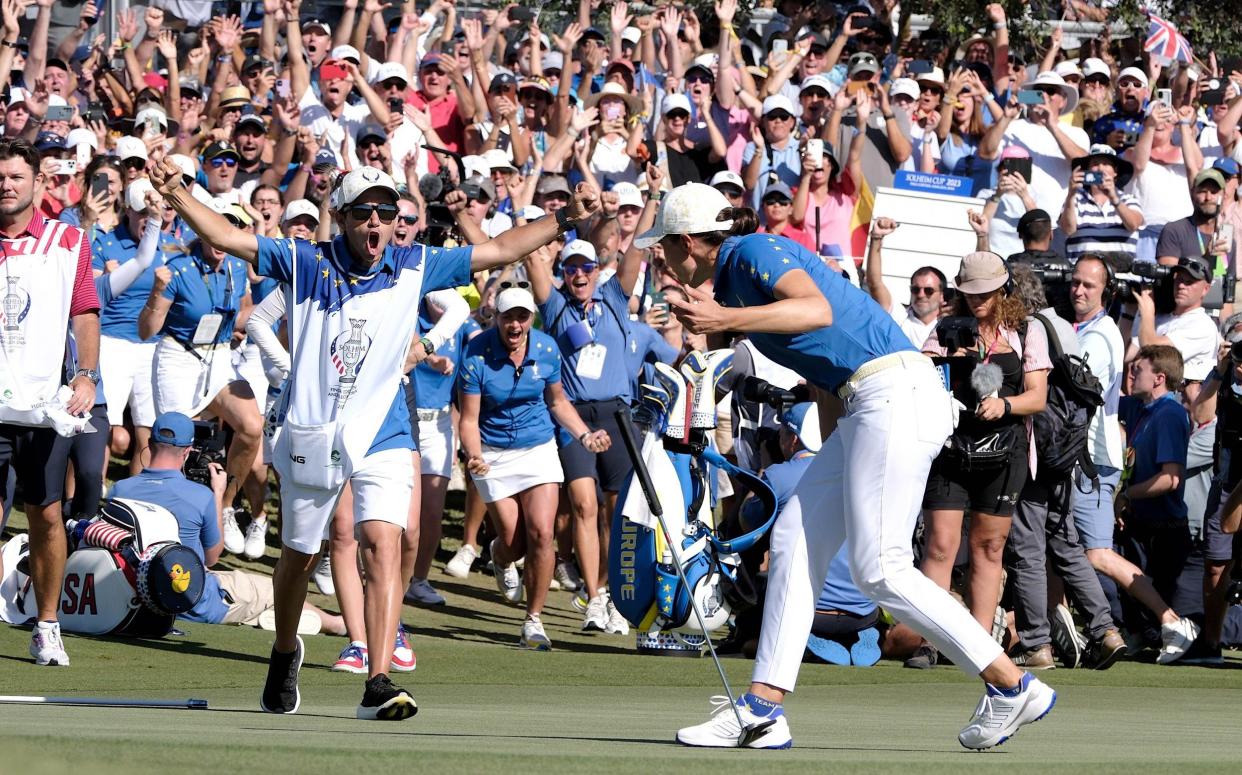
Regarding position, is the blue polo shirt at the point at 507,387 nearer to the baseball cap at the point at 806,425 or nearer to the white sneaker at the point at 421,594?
the white sneaker at the point at 421,594

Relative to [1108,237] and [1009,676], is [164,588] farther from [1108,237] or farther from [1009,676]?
[1108,237]

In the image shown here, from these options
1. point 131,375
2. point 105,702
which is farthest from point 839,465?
point 131,375

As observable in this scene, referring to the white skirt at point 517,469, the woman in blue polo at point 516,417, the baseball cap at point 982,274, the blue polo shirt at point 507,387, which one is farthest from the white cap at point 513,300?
the baseball cap at point 982,274

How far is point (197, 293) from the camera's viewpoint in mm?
12664

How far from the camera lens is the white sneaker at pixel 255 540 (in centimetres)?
1352

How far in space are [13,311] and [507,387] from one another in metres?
3.96

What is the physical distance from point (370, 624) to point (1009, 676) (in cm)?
254

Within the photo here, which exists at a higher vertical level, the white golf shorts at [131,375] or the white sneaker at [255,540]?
the white golf shorts at [131,375]

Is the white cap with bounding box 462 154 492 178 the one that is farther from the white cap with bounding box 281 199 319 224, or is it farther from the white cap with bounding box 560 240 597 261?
the white cap with bounding box 281 199 319 224

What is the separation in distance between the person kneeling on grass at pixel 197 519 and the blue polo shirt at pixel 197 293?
146cm

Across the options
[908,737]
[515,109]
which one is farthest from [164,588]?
[515,109]

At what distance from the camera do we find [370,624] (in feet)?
24.5

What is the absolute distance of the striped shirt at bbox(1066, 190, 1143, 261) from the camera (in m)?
15.4

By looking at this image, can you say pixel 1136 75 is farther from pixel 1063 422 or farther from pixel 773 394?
pixel 773 394
